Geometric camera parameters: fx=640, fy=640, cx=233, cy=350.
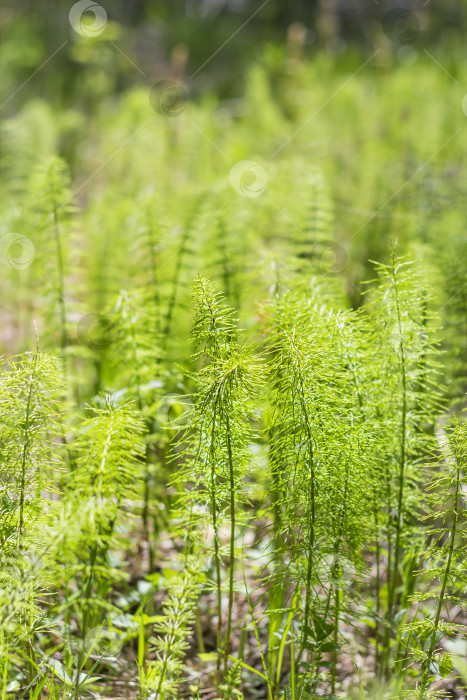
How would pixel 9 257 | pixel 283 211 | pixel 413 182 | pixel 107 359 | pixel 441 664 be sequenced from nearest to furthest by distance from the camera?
pixel 441 664, pixel 107 359, pixel 9 257, pixel 283 211, pixel 413 182

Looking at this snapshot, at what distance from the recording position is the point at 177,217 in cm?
316

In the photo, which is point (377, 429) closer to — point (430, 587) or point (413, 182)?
point (430, 587)

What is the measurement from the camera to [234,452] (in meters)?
1.14

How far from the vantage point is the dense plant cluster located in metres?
1.09

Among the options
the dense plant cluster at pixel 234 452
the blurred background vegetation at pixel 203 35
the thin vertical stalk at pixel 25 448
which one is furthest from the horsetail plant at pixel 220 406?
the blurred background vegetation at pixel 203 35

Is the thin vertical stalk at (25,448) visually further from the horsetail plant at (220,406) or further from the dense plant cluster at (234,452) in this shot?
the horsetail plant at (220,406)

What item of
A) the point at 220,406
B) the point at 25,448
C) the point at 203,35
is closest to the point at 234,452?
the point at 220,406

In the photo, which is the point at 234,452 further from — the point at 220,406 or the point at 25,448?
the point at 25,448

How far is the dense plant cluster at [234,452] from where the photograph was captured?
1094 mm

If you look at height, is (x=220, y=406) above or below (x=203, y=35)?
below

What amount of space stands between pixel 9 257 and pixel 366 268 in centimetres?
152

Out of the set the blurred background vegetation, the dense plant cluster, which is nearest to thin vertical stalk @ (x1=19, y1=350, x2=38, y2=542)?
the dense plant cluster

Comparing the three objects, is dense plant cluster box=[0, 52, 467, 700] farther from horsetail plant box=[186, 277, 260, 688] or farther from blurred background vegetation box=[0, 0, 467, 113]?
blurred background vegetation box=[0, 0, 467, 113]

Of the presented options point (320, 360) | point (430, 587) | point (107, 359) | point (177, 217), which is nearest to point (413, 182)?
point (177, 217)
